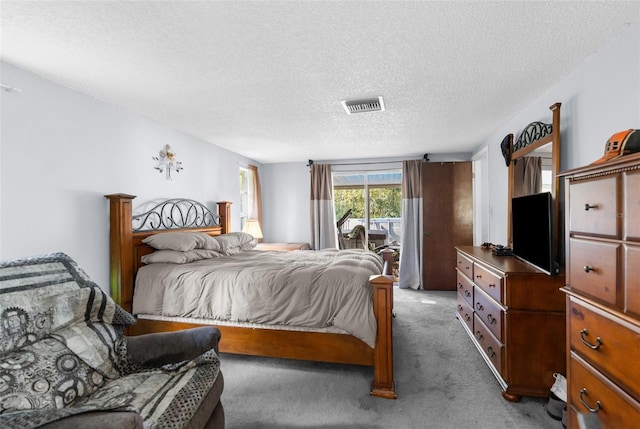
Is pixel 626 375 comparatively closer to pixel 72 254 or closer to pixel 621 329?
pixel 621 329

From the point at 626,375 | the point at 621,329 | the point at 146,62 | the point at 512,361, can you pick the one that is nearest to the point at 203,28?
the point at 146,62

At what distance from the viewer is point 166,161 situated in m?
3.40

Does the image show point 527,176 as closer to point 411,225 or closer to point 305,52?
point 305,52

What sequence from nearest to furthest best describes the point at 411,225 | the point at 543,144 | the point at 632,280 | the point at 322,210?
the point at 632,280, the point at 543,144, the point at 411,225, the point at 322,210

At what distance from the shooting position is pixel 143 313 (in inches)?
105

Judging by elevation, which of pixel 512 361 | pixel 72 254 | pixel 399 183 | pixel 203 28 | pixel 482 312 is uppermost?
pixel 203 28

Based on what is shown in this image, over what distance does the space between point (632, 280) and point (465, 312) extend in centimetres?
226

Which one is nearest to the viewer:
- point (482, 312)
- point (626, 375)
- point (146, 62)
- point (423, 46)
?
point (626, 375)

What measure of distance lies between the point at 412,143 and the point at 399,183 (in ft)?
4.08

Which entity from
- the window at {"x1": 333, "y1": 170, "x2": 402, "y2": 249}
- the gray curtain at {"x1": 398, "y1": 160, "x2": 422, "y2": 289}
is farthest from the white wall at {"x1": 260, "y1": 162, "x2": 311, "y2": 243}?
the gray curtain at {"x1": 398, "y1": 160, "x2": 422, "y2": 289}

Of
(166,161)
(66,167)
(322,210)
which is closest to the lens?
(66,167)

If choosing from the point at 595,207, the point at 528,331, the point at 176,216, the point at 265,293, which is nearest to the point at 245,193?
the point at 176,216

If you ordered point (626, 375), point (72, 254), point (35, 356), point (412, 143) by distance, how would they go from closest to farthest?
point (626, 375)
point (35, 356)
point (72, 254)
point (412, 143)

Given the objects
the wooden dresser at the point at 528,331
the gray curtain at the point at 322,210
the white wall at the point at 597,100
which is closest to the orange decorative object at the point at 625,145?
the white wall at the point at 597,100
